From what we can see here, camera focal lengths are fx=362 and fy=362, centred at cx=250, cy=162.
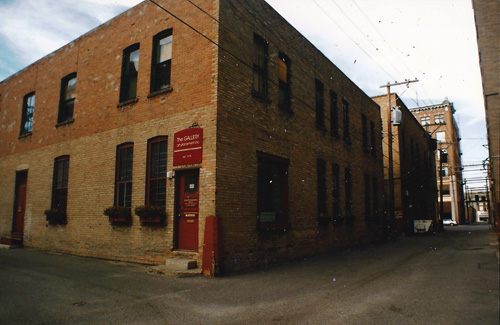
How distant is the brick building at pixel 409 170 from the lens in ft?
87.7

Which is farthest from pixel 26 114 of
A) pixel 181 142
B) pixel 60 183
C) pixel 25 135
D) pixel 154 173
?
pixel 181 142

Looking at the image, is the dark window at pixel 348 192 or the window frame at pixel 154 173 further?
the dark window at pixel 348 192

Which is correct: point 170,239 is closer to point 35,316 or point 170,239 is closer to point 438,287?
point 35,316

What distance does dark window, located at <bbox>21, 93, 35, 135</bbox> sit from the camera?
16.0 meters

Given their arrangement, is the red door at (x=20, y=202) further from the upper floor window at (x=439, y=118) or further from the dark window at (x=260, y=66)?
the upper floor window at (x=439, y=118)

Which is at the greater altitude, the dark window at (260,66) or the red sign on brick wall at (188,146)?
the dark window at (260,66)

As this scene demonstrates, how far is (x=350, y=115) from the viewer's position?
1791 cm

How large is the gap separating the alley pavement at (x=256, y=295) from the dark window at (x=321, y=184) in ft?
13.9

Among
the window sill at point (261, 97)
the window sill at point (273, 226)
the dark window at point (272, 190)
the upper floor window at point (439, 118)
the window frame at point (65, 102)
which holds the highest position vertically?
the upper floor window at point (439, 118)

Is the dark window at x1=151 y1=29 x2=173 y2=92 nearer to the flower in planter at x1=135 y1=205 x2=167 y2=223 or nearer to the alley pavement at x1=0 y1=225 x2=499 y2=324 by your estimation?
the flower in planter at x1=135 y1=205 x2=167 y2=223

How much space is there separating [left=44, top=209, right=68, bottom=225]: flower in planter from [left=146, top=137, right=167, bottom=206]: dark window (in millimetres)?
4375

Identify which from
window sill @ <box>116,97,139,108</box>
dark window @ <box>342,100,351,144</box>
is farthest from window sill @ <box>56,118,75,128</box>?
dark window @ <box>342,100,351,144</box>

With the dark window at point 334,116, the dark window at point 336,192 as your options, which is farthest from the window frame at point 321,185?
the dark window at point 334,116

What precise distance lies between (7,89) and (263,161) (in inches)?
575
